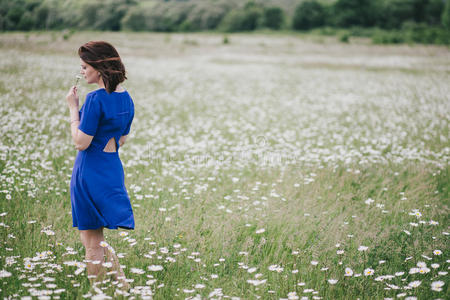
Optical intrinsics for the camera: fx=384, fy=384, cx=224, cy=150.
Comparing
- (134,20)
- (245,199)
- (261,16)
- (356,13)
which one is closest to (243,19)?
(261,16)

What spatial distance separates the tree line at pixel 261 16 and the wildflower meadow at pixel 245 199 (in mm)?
14390

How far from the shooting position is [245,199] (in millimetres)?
6168

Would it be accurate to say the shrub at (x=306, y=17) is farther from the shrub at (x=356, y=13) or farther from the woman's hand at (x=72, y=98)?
the woman's hand at (x=72, y=98)

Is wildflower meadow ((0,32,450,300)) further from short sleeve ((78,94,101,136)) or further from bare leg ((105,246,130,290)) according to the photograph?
short sleeve ((78,94,101,136))

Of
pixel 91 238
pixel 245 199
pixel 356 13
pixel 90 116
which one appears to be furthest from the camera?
pixel 356 13

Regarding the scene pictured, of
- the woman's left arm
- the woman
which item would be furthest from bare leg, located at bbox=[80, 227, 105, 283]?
the woman's left arm

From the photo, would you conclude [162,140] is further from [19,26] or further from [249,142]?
[19,26]

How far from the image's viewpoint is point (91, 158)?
354cm

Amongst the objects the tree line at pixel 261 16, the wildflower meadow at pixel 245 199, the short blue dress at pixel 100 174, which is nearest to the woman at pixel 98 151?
the short blue dress at pixel 100 174

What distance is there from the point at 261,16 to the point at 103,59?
85903 millimetres

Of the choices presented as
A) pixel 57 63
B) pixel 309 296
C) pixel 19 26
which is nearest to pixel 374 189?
pixel 309 296

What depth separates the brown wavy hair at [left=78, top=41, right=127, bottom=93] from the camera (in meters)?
3.42

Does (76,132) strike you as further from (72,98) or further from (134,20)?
(134,20)

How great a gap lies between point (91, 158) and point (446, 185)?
6.24 metres
